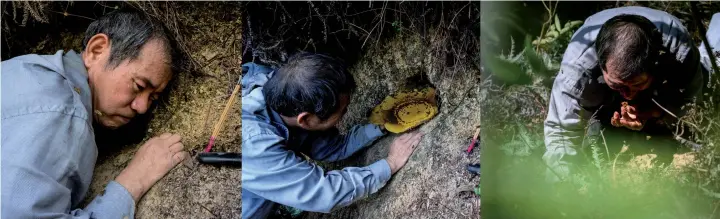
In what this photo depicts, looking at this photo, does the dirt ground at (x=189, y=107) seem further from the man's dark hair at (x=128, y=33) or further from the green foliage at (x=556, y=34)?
the green foliage at (x=556, y=34)

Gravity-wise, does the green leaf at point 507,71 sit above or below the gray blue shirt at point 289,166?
above

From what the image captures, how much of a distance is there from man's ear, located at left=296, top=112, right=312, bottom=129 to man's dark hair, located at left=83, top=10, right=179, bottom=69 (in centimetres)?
60

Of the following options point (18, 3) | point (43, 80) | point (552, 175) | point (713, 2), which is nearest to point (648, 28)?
point (713, 2)

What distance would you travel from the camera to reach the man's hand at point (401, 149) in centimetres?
312

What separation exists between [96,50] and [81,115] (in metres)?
0.33

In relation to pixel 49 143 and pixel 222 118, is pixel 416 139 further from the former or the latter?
pixel 49 143

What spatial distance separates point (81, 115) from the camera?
2861 millimetres

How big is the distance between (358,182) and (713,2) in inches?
72.8

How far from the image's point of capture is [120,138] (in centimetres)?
306

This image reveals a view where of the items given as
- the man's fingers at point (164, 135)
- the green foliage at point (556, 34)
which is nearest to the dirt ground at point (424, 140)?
the green foliage at point (556, 34)

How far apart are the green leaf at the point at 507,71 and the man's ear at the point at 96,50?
1.68 m

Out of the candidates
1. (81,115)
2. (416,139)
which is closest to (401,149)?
(416,139)

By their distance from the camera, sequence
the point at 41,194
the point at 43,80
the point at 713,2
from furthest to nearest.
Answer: the point at 713,2
the point at 43,80
the point at 41,194

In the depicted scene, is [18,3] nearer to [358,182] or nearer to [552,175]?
[358,182]
